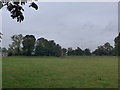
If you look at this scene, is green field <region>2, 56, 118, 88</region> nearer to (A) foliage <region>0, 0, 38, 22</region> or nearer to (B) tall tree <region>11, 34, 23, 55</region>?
(A) foliage <region>0, 0, 38, 22</region>

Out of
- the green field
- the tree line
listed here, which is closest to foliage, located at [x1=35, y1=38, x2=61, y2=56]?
the tree line

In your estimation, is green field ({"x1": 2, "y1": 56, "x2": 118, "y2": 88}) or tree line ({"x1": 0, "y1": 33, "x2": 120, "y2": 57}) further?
tree line ({"x1": 0, "y1": 33, "x2": 120, "y2": 57})

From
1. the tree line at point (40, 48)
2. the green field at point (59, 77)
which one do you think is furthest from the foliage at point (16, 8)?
the tree line at point (40, 48)

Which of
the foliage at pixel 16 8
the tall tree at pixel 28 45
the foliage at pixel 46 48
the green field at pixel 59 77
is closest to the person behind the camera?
the foliage at pixel 16 8

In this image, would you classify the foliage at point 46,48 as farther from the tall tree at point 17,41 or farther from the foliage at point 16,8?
the foliage at point 16,8

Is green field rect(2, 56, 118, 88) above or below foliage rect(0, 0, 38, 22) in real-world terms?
below

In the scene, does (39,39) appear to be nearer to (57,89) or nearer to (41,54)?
(41,54)

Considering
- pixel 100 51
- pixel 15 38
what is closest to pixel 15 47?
pixel 15 38

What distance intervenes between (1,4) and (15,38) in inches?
4221

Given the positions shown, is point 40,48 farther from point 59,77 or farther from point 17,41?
point 59,77

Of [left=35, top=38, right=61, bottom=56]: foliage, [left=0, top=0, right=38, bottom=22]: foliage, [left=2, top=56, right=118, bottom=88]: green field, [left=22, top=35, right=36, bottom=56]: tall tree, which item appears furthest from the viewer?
[left=35, top=38, right=61, bottom=56]: foliage

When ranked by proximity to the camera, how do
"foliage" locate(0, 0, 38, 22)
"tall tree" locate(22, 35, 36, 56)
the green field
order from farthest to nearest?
"tall tree" locate(22, 35, 36, 56)
the green field
"foliage" locate(0, 0, 38, 22)

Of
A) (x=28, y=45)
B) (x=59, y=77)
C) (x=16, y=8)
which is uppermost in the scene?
(x=28, y=45)

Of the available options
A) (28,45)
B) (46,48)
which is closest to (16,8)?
(28,45)
